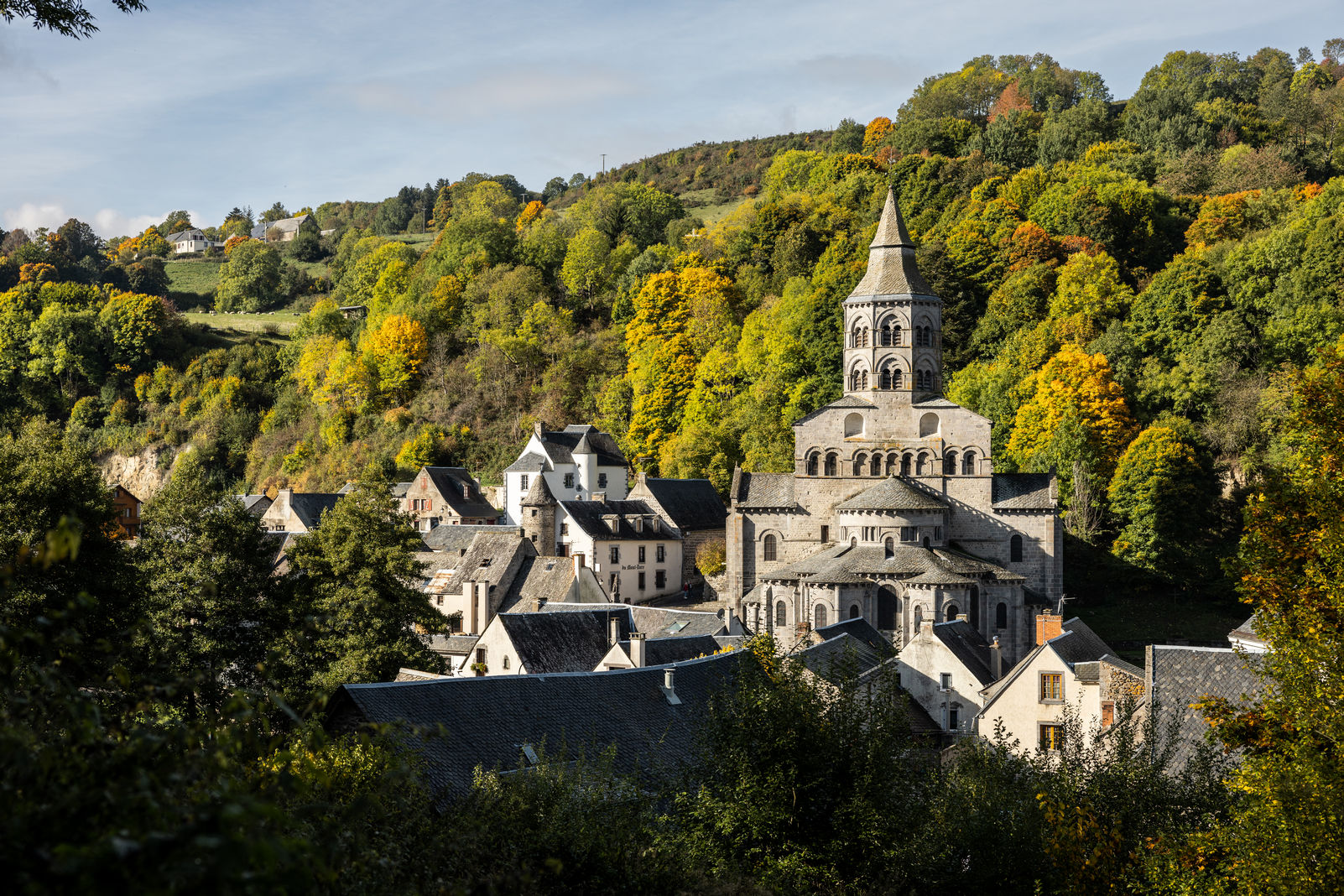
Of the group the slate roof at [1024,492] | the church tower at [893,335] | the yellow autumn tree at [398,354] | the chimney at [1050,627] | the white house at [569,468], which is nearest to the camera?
the chimney at [1050,627]

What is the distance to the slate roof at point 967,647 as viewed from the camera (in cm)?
3525

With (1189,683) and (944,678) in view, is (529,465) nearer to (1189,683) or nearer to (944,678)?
(944,678)

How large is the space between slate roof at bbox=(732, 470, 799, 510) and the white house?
19.5 metres

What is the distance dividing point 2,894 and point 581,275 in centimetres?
9467

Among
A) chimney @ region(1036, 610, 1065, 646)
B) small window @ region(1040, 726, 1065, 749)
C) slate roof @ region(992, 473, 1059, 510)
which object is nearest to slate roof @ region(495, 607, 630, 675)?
small window @ region(1040, 726, 1065, 749)

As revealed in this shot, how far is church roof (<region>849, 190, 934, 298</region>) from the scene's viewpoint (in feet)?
182

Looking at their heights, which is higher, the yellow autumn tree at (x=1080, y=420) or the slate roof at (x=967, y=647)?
the yellow autumn tree at (x=1080, y=420)

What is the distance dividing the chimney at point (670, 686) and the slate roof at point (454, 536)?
3561 cm

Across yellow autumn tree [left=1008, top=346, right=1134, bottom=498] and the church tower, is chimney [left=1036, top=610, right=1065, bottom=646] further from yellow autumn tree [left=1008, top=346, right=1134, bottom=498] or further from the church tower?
yellow autumn tree [left=1008, top=346, right=1134, bottom=498]

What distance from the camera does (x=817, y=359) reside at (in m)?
68.6

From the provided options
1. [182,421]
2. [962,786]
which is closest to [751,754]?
[962,786]

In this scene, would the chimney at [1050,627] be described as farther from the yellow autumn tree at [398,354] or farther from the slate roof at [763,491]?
the yellow autumn tree at [398,354]

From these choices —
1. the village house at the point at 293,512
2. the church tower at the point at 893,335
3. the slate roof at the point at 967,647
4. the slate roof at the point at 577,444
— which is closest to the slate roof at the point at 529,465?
the slate roof at the point at 577,444

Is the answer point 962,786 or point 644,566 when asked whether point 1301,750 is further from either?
point 644,566
